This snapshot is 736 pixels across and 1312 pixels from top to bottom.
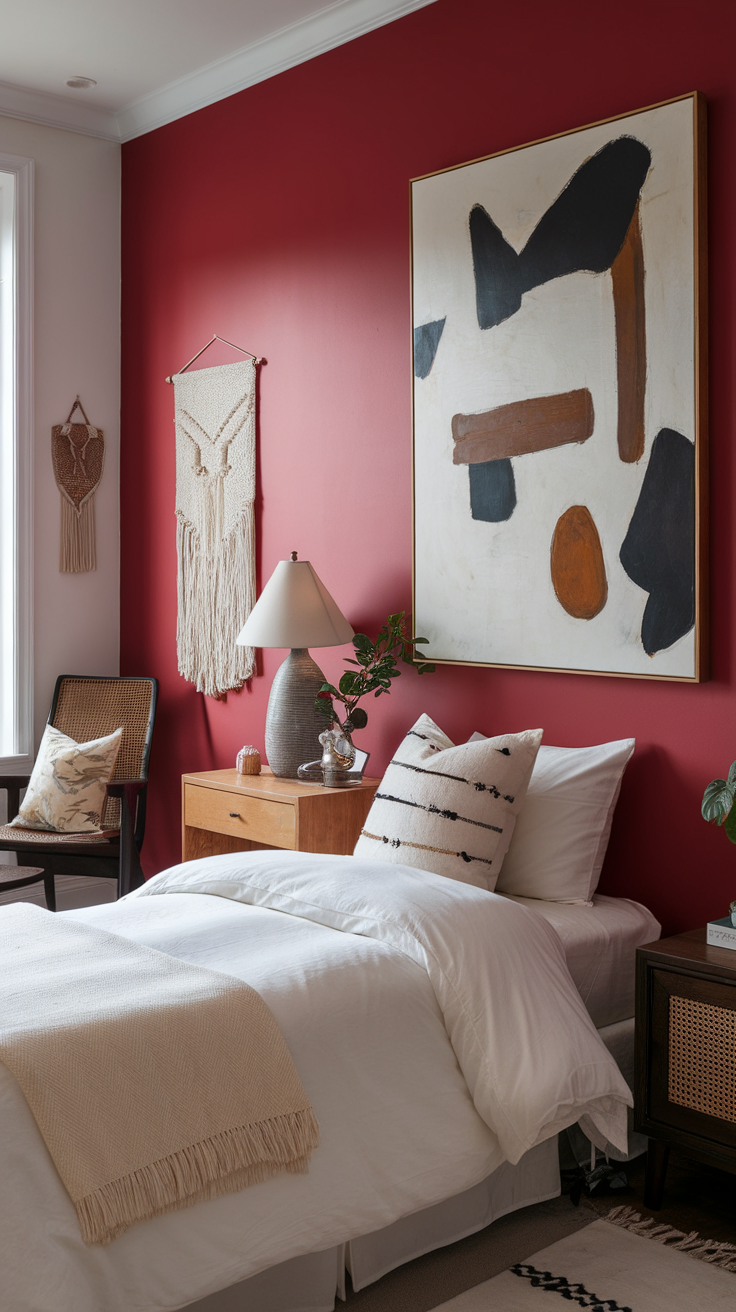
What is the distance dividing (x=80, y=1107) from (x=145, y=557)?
3027 millimetres

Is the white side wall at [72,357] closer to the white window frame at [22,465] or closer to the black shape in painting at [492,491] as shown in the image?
the white window frame at [22,465]

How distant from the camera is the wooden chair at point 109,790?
3.75 m

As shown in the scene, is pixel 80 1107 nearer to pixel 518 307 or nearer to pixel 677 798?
pixel 677 798

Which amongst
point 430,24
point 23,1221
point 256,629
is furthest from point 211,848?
point 430,24

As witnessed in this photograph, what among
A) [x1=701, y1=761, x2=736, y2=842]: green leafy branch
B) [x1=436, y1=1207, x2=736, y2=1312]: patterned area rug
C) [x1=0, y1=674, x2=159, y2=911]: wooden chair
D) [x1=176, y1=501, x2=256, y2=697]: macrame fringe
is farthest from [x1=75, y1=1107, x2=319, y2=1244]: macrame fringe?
[x1=176, y1=501, x2=256, y2=697]: macrame fringe

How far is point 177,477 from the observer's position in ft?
14.1

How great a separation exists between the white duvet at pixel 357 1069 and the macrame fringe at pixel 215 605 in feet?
5.22

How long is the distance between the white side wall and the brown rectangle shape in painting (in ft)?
6.12

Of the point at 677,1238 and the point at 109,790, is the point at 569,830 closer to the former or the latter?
the point at 677,1238

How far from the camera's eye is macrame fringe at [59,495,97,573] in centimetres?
444

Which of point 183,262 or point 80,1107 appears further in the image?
point 183,262

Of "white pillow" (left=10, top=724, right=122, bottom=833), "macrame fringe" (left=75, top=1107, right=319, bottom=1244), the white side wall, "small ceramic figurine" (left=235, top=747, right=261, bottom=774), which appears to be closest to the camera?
"macrame fringe" (left=75, top=1107, right=319, bottom=1244)

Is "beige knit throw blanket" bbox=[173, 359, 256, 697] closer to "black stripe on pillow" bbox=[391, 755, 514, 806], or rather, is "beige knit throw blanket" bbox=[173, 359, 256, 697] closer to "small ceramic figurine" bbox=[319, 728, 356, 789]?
"small ceramic figurine" bbox=[319, 728, 356, 789]

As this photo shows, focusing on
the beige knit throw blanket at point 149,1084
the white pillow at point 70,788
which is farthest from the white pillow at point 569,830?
the white pillow at point 70,788
